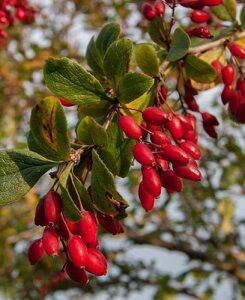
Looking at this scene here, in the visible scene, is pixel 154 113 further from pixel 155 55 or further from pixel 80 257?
pixel 80 257

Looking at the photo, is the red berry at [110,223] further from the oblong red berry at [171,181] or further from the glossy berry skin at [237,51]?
the glossy berry skin at [237,51]

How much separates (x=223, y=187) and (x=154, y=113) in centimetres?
356

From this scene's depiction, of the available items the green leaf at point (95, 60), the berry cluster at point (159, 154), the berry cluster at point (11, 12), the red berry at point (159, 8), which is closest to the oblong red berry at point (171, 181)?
the berry cluster at point (159, 154)

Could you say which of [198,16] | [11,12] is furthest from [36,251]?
[11,12]

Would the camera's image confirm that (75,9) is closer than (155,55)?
No

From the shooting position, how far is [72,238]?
3.50ft

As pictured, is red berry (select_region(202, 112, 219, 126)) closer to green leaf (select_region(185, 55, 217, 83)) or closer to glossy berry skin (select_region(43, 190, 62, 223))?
green leaf (select_region(185, 55, 217, 83))

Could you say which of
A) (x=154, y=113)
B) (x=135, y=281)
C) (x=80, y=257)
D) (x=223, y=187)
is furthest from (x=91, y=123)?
(x=135, y=281)

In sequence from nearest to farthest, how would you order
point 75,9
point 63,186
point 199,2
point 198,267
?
Answer: point 63,186 < point 199,2 < point 198,267 < point 75,9

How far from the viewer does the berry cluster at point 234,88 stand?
150 cm

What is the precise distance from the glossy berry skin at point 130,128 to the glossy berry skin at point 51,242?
240 millimetres

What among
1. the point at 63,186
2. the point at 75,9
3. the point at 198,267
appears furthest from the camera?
the point at 75,9

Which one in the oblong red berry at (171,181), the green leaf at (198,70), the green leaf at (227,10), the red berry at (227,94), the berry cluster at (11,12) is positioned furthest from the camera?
the berry cluster at (11,12)

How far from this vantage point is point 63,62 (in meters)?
1.14
